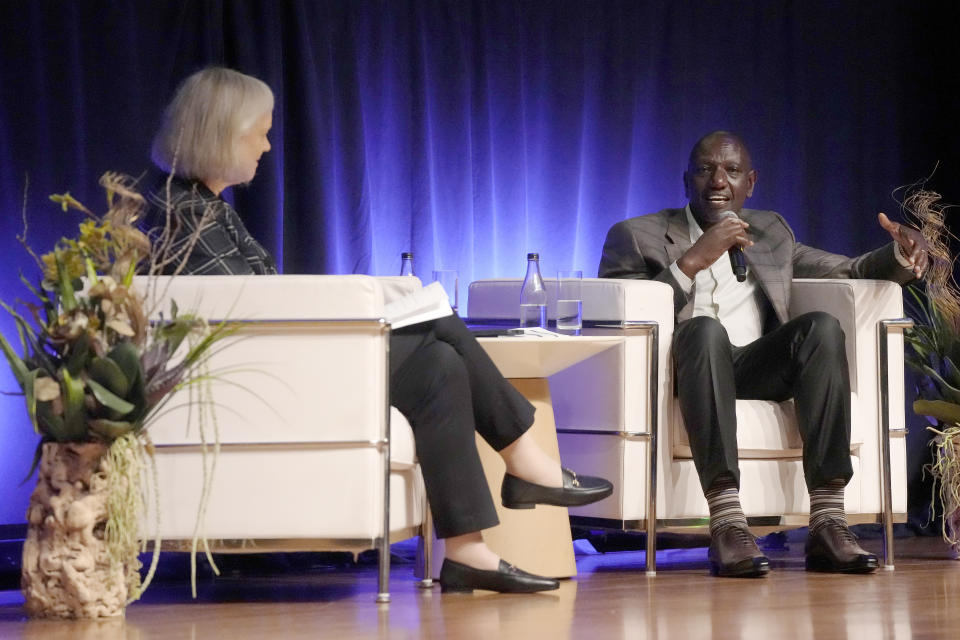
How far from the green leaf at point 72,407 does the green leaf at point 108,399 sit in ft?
0.09

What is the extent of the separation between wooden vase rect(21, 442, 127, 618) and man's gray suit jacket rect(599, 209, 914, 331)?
1.68m

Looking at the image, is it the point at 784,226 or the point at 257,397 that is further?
the point at 784,226

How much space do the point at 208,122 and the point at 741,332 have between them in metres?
1.68

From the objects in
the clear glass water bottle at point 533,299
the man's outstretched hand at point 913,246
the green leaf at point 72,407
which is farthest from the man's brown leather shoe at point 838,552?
the green leaf at point 72,407

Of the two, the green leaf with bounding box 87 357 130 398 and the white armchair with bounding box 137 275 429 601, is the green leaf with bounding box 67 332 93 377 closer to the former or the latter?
the green leaf with bounding box 87 357 130 398

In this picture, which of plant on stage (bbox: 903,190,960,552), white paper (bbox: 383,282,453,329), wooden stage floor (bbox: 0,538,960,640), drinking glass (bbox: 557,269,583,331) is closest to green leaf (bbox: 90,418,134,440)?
wooden stage floor (bbox: 0,538,960,640)

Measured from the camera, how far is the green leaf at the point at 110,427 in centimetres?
244

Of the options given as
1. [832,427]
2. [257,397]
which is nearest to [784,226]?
[832,427]

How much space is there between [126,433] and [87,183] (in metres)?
1.48

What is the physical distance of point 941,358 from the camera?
375cm

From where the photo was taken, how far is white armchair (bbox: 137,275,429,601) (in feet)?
8.59

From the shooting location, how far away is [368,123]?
4.26 m

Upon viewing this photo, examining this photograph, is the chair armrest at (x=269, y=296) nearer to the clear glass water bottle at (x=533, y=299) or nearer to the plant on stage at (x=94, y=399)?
the plant on stage at (x=94, y=399)

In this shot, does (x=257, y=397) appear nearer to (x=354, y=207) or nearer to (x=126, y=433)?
(x=126, y=433)
